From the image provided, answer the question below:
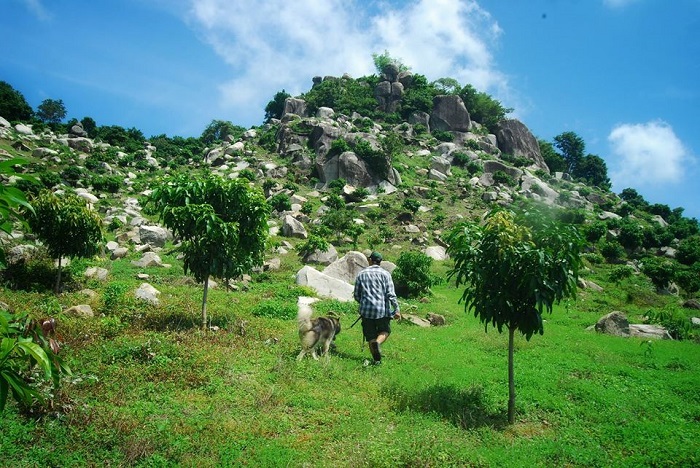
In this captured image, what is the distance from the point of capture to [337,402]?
6832 mm

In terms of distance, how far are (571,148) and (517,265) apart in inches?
3819

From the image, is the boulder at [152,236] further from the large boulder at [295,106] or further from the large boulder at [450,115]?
the large boulder at [450,115]

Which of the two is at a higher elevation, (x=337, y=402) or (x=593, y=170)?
(x=593, y=170)

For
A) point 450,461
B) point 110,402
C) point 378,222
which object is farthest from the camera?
point 378,222

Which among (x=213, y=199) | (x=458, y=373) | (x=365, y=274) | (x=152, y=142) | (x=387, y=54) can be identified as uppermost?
(x=387, y=54)

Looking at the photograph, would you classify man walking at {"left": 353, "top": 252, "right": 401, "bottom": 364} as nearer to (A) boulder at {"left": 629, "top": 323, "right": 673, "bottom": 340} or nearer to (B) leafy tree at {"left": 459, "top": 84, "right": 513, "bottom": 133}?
(A) boulder at {"left": 629, "top": 323, "right": 673, "bottom": 340}

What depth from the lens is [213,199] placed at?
10.9 m

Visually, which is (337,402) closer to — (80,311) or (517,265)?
(517,265)

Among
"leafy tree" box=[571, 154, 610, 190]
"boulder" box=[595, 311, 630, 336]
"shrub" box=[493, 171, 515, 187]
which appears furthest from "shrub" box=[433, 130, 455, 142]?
"boulder" box=[595, 311, 630, 336]

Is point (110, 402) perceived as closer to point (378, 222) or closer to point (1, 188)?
point (1, 188)

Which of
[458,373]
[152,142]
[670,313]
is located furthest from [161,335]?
[152,142]

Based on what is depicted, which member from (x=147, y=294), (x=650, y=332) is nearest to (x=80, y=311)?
(x=147, y=294)

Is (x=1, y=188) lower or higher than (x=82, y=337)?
higher

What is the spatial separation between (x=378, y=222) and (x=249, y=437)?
3495cm
